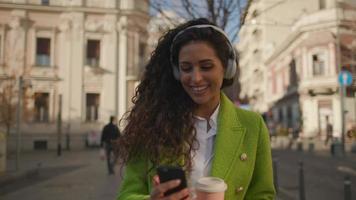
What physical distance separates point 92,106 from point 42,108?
11.8 ft

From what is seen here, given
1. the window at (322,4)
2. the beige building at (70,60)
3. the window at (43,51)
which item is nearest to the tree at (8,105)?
the beige building at (70,60)

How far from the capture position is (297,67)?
37.7 metres

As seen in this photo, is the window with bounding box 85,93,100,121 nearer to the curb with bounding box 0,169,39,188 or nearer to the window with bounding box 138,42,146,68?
the window with bounding box 138,42,146,68

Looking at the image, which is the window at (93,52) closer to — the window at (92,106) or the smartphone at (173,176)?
the window at (92,106)

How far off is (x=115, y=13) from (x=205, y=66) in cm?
3054

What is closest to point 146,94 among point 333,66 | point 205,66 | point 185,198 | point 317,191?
point 205,66

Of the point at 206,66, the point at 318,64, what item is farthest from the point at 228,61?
the point at 318,64

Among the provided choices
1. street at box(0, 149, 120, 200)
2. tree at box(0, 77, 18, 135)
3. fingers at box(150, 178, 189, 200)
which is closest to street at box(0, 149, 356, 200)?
street at box(0, 149, 120, 200)

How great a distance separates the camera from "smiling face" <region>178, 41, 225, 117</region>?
1882 millimetres

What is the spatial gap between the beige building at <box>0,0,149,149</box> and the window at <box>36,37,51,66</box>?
2.8 inches

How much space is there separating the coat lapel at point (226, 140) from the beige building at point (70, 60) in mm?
28593

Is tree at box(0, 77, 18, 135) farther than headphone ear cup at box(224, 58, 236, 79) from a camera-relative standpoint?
Yes

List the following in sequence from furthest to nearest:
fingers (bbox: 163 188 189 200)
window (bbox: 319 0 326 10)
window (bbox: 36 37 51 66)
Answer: window (bbox: 319 0 326 10)
window (bbox: 36 37 51 66)
fingers (bbox: 163 188 189 200)

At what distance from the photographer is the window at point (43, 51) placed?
101ft
